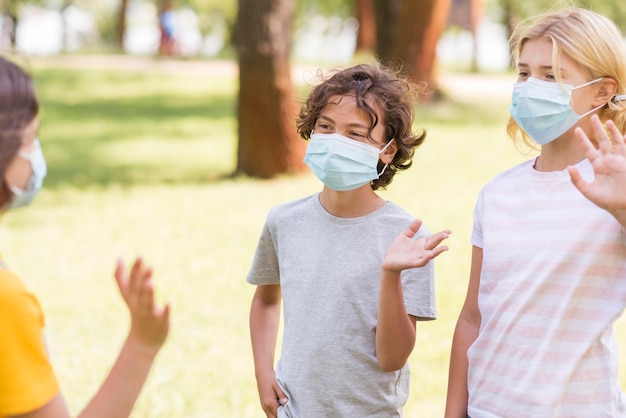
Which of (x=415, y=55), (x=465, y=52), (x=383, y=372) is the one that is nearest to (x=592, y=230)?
(x=383, y=372)

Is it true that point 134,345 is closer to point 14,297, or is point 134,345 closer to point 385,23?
point 14,297

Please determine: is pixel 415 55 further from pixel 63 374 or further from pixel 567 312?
pixel 567 312

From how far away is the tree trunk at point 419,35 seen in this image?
15.4m

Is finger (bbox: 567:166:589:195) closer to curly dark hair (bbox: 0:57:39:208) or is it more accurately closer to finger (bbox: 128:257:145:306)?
finger (bbox: 128:257:145:306)

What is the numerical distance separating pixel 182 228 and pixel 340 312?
20.6ft

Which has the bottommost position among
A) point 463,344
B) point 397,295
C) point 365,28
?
point 365,28

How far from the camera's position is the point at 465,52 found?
55.3 meters

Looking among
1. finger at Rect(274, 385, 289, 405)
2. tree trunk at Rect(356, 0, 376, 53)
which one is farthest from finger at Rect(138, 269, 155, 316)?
tree trunk at Rect(356, 0, 376, 53)

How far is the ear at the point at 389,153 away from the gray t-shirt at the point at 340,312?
0.62 ft

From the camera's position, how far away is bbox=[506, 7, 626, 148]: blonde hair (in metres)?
2.77

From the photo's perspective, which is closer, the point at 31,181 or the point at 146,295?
the point at 146,295

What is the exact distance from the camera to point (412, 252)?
2592mm

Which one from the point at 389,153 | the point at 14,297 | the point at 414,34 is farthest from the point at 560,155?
the point at 414,34

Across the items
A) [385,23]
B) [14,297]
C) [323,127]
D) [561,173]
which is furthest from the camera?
[385,23]
